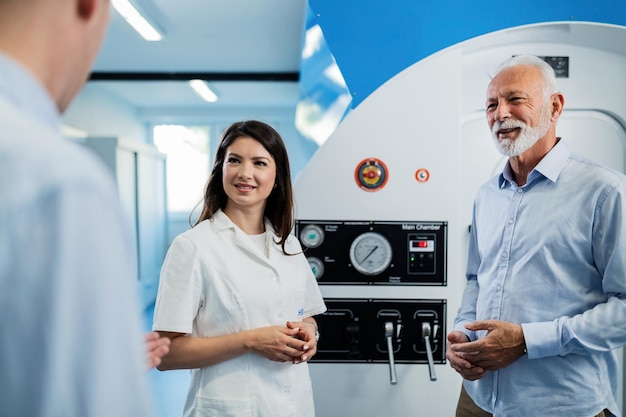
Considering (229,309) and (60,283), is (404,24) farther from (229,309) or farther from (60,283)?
(60,283)

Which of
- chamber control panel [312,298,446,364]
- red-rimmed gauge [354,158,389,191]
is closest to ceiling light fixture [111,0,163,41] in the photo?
red-rimmed gauge [354,158,389,191]

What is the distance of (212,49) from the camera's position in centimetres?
614

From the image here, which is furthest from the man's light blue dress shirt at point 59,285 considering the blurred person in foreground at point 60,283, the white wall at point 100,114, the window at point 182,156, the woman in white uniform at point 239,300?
the window at point 182,156

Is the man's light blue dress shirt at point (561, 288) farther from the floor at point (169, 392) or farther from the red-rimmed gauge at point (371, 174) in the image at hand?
the floor at point (169, 392)

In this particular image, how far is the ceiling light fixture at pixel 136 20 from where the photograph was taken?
4.32 meters

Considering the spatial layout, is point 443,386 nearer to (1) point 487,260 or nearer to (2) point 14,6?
(1) point 487,260

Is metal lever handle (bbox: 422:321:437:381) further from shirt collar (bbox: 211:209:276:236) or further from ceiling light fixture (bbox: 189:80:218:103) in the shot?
ceiling light fixture (bbox: 189:80:218:103)

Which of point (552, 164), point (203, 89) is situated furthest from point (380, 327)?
point (203, 89)

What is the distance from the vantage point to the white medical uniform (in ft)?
4.65

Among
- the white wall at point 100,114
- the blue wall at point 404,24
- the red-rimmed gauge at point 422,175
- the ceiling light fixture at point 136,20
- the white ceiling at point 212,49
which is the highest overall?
the white ceiling at point 212,49

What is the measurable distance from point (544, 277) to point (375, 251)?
651 mm

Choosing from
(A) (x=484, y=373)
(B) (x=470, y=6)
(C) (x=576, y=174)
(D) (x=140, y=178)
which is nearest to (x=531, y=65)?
(C) (x=576, y=174)

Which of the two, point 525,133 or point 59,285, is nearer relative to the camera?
point 59,285

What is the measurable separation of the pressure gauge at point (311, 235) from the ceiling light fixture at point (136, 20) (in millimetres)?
3396
